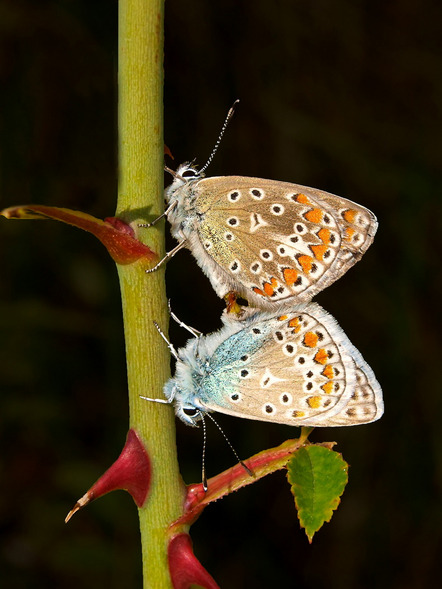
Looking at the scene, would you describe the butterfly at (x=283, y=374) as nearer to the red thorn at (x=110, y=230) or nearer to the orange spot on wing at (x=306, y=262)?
the orange spot on wing at (x=306, y=262)

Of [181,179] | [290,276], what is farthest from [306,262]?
[181,179]

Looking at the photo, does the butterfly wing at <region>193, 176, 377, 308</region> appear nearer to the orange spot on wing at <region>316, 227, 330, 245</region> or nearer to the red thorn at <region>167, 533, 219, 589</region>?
the orange spot on wing at <region>316, 227, 330, 245</region>

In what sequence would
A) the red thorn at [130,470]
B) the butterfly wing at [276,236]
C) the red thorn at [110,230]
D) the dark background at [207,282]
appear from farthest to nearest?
the dark background at [207,282] < the butterfly wing at [276,236] < the red thorn at [130,470] < the red thorn at [110,230]

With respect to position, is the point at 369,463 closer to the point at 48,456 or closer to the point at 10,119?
the point at 48,456

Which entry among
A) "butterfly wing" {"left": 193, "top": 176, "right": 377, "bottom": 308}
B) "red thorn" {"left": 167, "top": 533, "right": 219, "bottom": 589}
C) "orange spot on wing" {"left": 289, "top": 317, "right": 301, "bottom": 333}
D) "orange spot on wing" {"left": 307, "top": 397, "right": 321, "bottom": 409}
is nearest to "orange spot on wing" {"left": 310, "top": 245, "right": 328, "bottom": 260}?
"butterfly wing" {"left": 193, "top": 176, "right": 377, "bottom": 308}

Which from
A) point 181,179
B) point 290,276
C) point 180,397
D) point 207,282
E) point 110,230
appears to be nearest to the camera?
point 110,230

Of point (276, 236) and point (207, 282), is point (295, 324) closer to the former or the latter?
point (276, 236)

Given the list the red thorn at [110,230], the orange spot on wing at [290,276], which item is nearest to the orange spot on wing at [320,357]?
the orange spot on wing at [290,276]

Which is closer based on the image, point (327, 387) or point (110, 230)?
point (110, 230)
